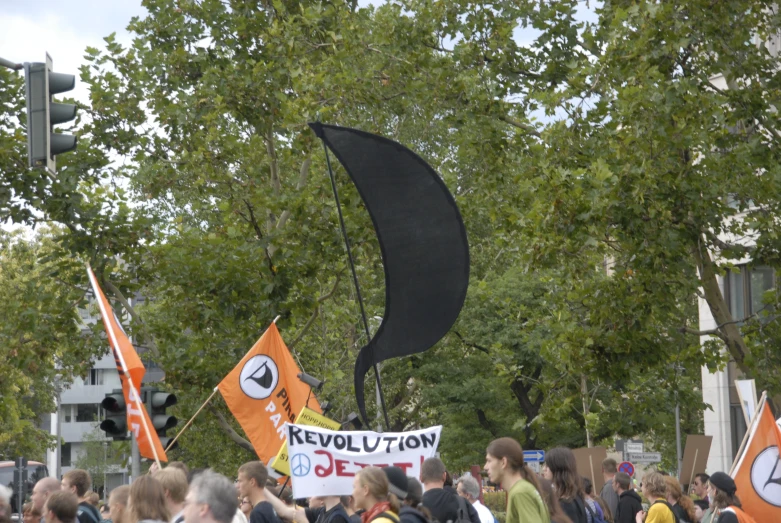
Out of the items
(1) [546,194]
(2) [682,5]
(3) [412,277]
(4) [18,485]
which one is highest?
(2) [682,5]

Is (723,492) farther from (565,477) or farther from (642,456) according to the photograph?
(642,456)

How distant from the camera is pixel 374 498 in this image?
681 cm

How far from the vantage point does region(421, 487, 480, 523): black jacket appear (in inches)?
357

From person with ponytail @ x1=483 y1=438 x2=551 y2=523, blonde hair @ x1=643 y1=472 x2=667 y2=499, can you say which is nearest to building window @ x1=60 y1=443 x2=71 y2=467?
blonde hair @ x1=643 y1=472 x2=667 y2=499

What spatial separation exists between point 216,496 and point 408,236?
5.72 metres

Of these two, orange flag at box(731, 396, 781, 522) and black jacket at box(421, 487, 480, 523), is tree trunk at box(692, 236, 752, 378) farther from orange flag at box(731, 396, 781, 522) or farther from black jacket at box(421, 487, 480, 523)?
black jacket at box(421, 487, 480, 523)

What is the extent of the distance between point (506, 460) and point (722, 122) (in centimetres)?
1143

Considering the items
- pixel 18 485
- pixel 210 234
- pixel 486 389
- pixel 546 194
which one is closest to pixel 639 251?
pixel 546 194

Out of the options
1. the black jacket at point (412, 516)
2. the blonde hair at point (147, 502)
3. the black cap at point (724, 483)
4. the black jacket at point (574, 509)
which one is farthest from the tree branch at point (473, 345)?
the blonde hair at point (147, 502)

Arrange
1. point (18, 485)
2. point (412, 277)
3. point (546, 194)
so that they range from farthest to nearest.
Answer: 1. point (18, 485)
2. point (546, 194)
3. point (412, 277)

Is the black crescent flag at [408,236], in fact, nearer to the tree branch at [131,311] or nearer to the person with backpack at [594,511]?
the person with backpack at [594,511]

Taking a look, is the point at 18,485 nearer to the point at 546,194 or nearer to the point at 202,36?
the point at 202,36

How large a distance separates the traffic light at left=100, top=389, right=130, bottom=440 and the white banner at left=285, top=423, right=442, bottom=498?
553 centimetres

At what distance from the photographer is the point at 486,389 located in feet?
128
